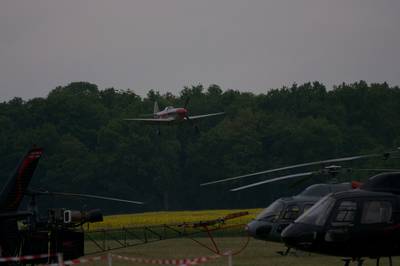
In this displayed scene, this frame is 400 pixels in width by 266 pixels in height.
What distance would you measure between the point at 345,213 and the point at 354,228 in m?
0.44

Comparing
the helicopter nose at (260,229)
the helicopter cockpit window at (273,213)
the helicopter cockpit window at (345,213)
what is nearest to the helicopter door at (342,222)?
the helicopter cockpit window at (345,213)

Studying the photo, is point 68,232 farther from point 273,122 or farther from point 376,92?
point 376,92

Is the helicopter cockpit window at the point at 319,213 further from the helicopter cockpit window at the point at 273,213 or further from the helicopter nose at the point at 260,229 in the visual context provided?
the helicopter cockpit window at the point at 273,213

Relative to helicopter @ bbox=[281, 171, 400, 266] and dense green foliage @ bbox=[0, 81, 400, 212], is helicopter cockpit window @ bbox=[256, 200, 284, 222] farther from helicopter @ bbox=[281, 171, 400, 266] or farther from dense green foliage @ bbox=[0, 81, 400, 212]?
dense green foliage @ bbox=[0, 81, 400, 212]

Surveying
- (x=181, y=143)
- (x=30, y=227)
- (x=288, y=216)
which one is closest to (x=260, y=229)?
(x=288, y=216)

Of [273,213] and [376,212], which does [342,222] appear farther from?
[273,213]

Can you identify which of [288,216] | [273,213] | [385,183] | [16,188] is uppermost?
[16,188]

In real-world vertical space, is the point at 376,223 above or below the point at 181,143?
below

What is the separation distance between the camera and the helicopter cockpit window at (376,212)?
83.2 feet

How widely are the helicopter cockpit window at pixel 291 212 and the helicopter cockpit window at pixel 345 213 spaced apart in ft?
29.5

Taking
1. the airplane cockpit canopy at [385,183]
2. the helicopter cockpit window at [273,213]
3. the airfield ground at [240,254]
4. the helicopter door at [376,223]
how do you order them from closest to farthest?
1. the helicopter door at [376,223]
2. the airplane cockpit canopy at [385,183]
3. the airfield ground at [240,254]
4. the helicopter cockpit window at [273,213]

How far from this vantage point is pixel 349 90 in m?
137

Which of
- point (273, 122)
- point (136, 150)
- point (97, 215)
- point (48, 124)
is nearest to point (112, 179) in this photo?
point (136, 150)

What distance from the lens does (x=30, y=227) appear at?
29.8 m
